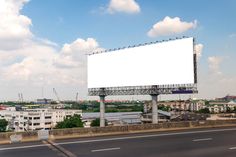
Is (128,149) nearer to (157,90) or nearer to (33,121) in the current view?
(157,90)

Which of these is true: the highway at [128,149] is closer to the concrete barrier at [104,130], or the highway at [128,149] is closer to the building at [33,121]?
the concrete barrier at [104,130]

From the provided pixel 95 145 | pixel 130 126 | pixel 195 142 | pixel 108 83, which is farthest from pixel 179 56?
pixel 95 145

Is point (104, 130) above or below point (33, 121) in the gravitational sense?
above

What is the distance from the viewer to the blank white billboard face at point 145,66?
47659 millimetres

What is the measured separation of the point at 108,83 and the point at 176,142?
118ft

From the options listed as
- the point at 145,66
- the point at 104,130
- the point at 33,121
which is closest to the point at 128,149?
the point at 104,130

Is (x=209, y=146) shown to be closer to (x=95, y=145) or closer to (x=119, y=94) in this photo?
(x=95, y=145)

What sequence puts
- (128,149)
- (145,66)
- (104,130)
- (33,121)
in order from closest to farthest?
1. (128,149)
2. (104,130)
3. (145,66)
4. (33,121)

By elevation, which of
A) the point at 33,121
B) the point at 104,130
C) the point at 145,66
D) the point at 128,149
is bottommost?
the point at 33,121

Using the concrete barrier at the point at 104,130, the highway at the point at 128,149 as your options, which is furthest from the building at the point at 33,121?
the highway at the point at 128,149

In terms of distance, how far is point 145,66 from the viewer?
169 ft

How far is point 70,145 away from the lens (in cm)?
2116

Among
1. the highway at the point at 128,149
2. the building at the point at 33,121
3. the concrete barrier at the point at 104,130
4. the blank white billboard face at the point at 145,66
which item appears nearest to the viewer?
the highway at the point at 128,149

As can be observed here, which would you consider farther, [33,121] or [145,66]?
[33,121]
